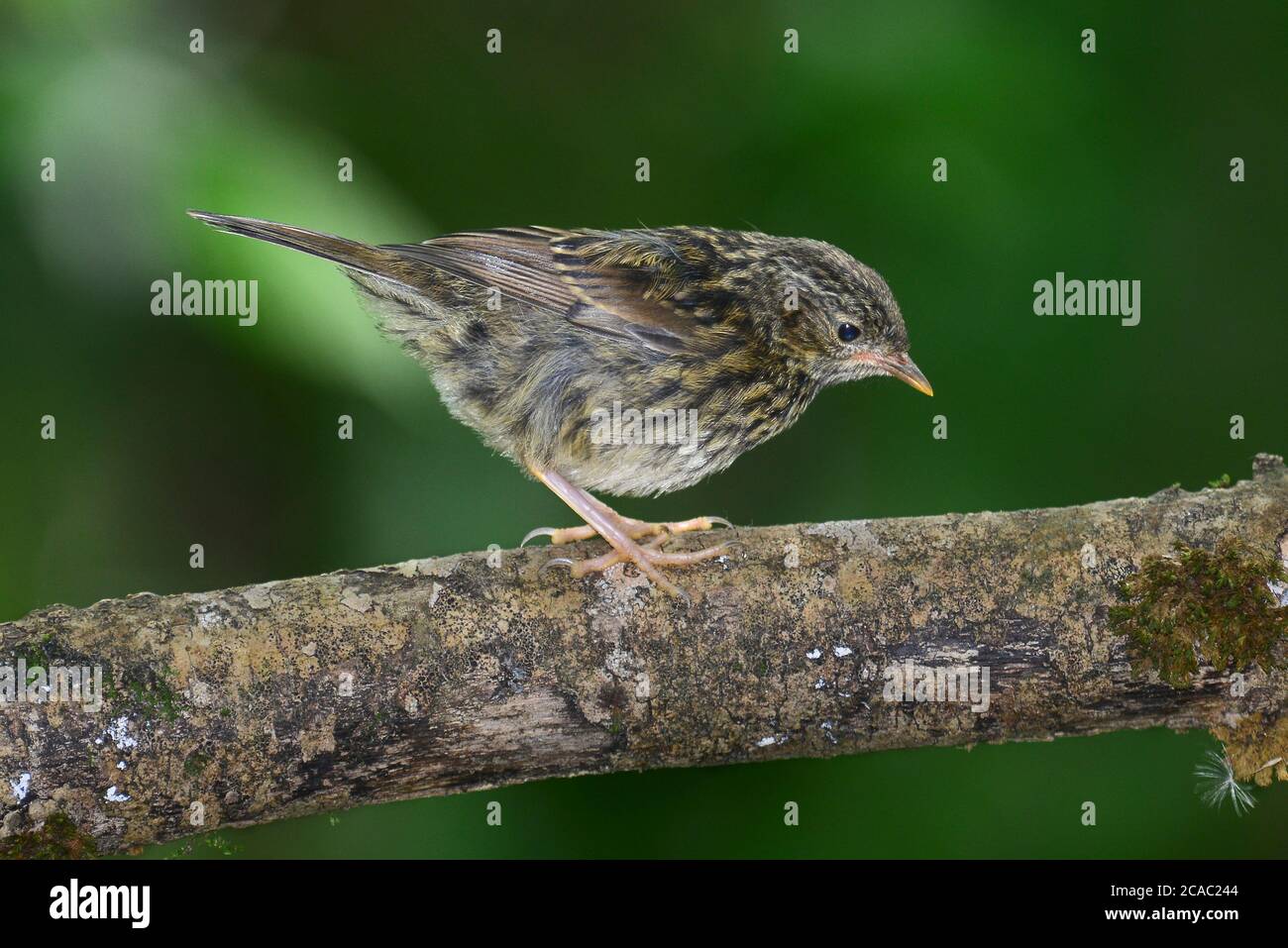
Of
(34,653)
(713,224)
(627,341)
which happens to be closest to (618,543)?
(627,341)

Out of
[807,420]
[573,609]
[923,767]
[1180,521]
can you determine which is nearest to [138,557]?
[573,609]

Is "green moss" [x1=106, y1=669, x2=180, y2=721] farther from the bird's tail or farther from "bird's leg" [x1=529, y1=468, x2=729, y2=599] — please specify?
the bird's tail

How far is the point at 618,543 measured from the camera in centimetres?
392

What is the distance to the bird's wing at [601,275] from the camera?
4.22 meters

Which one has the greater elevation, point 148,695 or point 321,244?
point 321,244

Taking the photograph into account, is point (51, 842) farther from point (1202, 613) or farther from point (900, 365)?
point (1202, 613)

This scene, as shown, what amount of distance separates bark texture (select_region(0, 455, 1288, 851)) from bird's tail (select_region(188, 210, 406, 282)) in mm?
1085

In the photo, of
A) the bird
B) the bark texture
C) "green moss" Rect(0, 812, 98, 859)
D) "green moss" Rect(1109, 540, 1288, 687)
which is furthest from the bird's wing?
"green moss" Rect(0, 812, 98, 859)

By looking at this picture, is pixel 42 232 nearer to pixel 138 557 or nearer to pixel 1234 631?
pixel 138 557

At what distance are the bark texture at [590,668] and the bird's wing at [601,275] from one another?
2.76ft

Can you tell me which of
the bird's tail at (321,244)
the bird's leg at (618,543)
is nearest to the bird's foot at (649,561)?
the bird's leg at (618,543)

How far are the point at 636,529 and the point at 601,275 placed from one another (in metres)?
0.85

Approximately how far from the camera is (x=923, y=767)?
4762 mm

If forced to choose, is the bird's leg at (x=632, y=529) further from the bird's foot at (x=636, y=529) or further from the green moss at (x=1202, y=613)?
the green moss at (x=1202, y=613)
